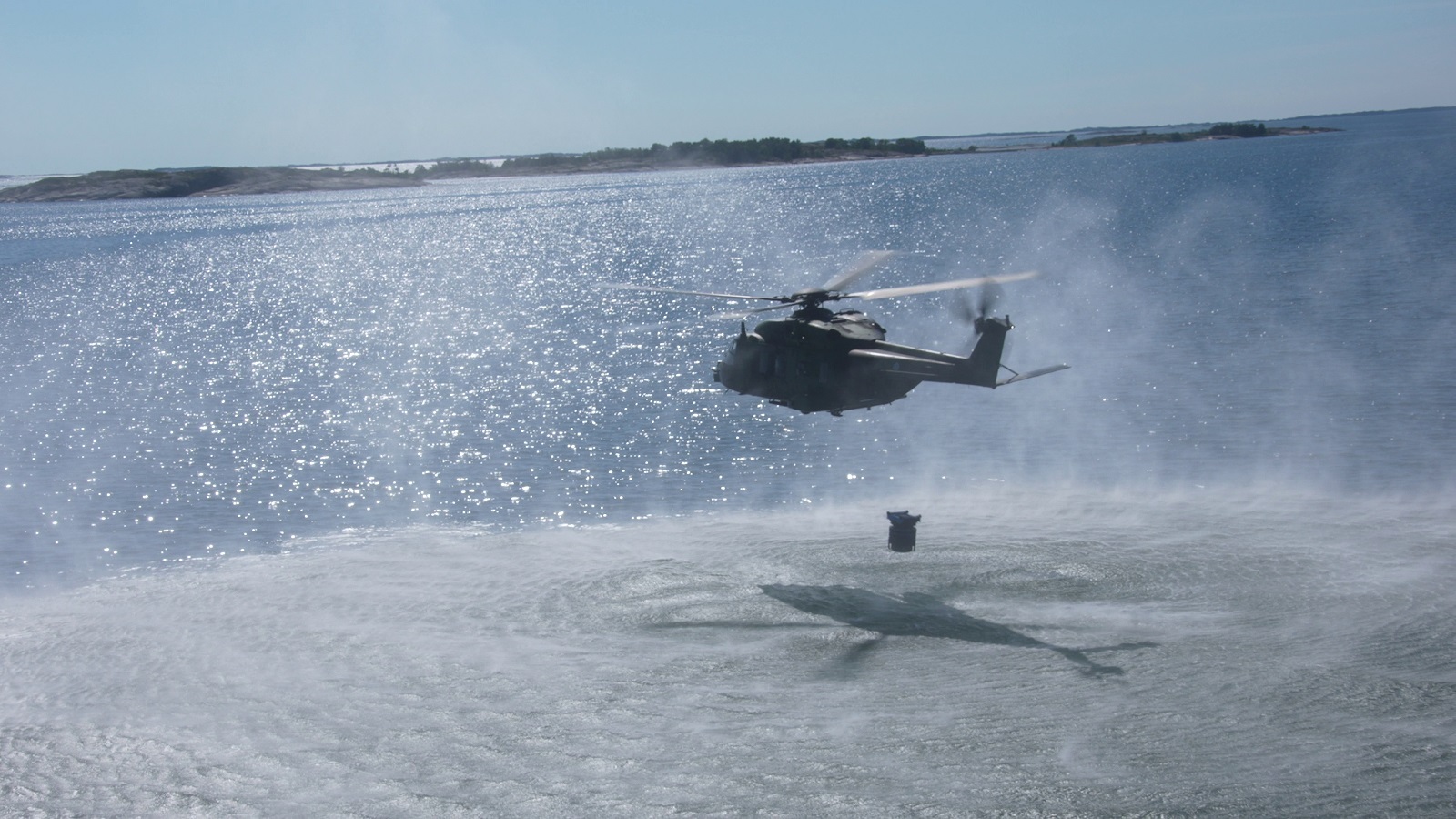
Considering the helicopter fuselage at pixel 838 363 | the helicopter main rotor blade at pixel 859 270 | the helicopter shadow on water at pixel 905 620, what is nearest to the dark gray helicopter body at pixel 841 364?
the helicopter fuselage at pixel 838 363

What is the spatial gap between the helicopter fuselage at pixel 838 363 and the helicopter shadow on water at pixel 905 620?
3.63 meters

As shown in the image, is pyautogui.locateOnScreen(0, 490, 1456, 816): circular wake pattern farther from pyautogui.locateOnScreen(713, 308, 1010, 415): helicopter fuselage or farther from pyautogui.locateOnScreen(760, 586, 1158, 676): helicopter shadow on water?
pyautogui.locateOnScreen(713, 308, 1010, 415): helicopter fuselage

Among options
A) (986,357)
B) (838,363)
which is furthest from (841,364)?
(986,357)

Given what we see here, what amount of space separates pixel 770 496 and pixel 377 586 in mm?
10777

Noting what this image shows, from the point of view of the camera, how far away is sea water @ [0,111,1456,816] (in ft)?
54.3

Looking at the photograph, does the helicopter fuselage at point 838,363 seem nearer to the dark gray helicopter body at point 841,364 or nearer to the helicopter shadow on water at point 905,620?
the dark gray helicopter body at point 841,364

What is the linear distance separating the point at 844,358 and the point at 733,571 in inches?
196

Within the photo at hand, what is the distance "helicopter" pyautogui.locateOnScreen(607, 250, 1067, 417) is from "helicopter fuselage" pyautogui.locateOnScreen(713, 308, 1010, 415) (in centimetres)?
2

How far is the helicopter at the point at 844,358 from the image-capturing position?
73.2 ft

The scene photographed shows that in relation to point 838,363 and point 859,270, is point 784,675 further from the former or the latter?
point 859,270

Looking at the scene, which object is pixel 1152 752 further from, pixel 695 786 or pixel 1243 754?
pixel 695 786

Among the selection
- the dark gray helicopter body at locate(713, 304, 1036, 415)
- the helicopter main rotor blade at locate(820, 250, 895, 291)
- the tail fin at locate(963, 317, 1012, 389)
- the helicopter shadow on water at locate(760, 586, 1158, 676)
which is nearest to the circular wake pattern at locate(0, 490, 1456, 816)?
the helicopter shadow on water at locate(760, 586, 1158, 676)

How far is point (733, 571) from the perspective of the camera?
24688 millimetres

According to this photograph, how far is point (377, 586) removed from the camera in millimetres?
25109
